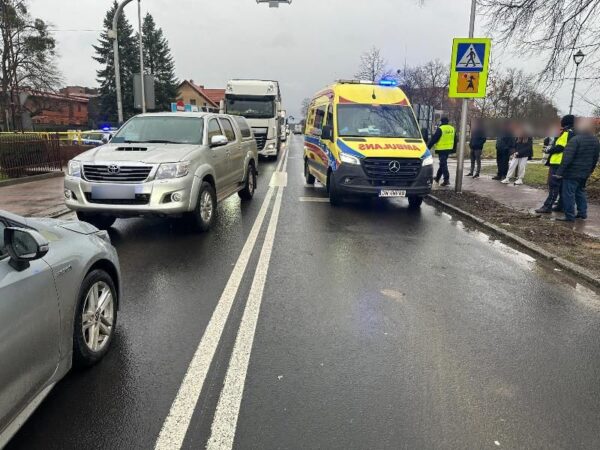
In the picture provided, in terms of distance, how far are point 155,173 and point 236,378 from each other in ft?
13.6

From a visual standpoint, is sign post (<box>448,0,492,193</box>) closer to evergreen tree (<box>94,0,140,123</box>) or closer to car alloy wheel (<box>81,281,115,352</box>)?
car alloy wheel (<box>81,281,115,352</box>)

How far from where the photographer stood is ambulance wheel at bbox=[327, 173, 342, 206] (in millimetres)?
9836

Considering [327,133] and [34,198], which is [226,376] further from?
[34,198]

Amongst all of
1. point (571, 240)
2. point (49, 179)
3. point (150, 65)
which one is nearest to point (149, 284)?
point (571, 240)

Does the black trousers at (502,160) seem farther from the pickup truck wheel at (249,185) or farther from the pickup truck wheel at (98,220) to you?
the pickup truck wheel at (98,220)

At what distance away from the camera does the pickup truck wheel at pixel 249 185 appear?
10684 millimetres

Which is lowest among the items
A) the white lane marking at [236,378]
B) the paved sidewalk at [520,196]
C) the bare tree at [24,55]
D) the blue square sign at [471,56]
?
the white lane marking at [236,378]

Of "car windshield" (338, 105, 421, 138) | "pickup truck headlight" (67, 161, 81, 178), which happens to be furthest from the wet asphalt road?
"car windshield" (338, 105, 421, 138)

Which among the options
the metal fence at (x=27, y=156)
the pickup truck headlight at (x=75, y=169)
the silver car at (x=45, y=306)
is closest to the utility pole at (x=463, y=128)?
the pickup truck headlight at (x=75, y=169)

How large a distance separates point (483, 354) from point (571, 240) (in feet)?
15.0

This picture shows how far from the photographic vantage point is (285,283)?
17.3ft

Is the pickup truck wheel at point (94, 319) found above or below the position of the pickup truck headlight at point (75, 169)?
below

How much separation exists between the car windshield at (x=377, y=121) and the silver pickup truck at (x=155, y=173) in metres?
2.98

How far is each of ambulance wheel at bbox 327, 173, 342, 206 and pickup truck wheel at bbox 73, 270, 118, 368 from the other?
21.7 ft
